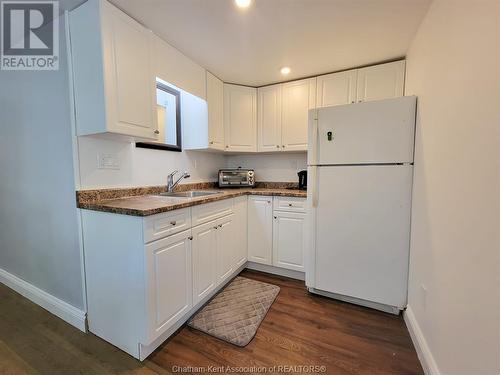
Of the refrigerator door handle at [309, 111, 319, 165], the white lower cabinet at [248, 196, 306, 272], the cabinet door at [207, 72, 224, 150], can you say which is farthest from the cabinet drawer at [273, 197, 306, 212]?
the cabinet door at [207, 72, 224, 150]

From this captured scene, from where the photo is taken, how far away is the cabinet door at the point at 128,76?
134 cm

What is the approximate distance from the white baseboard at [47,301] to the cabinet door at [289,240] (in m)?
1.69

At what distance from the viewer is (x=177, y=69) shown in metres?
1.92

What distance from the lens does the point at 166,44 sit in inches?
70.1

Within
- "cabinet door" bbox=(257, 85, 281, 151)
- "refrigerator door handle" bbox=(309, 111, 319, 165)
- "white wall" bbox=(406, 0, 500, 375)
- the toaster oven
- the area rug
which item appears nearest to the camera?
"white wall" bbox=(406, 0, 500, 375)

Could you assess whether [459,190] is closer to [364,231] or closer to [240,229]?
[364,231]

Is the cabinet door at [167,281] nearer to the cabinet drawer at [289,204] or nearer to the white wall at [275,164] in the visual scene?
the cabinet drawer at [289,204]

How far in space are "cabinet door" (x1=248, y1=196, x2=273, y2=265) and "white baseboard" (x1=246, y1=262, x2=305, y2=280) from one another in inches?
4.2

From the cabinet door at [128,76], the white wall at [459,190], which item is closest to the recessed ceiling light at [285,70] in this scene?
the white wall at [459,190]

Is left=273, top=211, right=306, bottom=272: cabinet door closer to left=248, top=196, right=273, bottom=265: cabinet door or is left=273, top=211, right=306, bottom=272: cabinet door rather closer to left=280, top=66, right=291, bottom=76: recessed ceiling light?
left=248, top=196, right=273, bottom=265: cabinet door

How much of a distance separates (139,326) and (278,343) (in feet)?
2.90

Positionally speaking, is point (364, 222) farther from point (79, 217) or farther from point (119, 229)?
point (79, 217)

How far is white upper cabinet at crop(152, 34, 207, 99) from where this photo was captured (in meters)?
1.72

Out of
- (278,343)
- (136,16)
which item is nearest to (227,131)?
(136,16)
